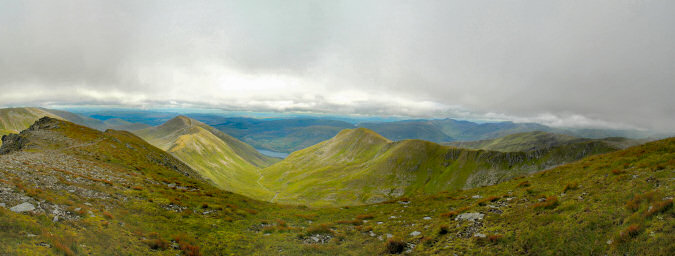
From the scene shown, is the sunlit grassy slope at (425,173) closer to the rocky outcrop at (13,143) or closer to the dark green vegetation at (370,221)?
the rocky outcrop at (13,143)

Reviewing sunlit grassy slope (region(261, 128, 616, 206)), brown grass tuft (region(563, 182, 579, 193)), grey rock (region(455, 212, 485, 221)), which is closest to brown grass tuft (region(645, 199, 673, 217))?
brown grass tuft (region(563, 182, 579, 193))

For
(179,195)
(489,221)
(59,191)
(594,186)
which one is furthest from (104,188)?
(594,186)

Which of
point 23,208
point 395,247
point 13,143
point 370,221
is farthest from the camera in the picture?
point 13,143

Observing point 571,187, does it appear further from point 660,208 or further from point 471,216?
point 471,216

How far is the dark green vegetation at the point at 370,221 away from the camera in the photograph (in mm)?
10492

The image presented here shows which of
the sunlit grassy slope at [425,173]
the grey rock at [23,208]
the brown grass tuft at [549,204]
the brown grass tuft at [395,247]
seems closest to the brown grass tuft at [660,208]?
the brown grass tuft at [549,204]

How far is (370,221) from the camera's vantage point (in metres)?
22.4

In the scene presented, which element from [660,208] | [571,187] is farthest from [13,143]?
[571,187]

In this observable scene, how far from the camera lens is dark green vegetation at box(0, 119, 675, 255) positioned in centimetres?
1049

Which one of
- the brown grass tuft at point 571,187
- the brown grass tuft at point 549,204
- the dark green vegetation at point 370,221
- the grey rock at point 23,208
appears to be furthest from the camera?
the brown grass tuft at point 571,187

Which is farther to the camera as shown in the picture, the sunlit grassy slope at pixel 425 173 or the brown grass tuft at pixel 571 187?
the sunlit grassy slope at pixel 425 173

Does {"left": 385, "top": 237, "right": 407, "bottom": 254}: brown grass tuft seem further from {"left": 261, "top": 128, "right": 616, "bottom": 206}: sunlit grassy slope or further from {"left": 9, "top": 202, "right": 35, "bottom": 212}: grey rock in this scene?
{"left": 261, "top": 128, "right": 616, "bottom": 206}: sunlit grassy slope

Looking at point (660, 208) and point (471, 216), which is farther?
point (471, 216)

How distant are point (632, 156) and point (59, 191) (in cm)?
4828
